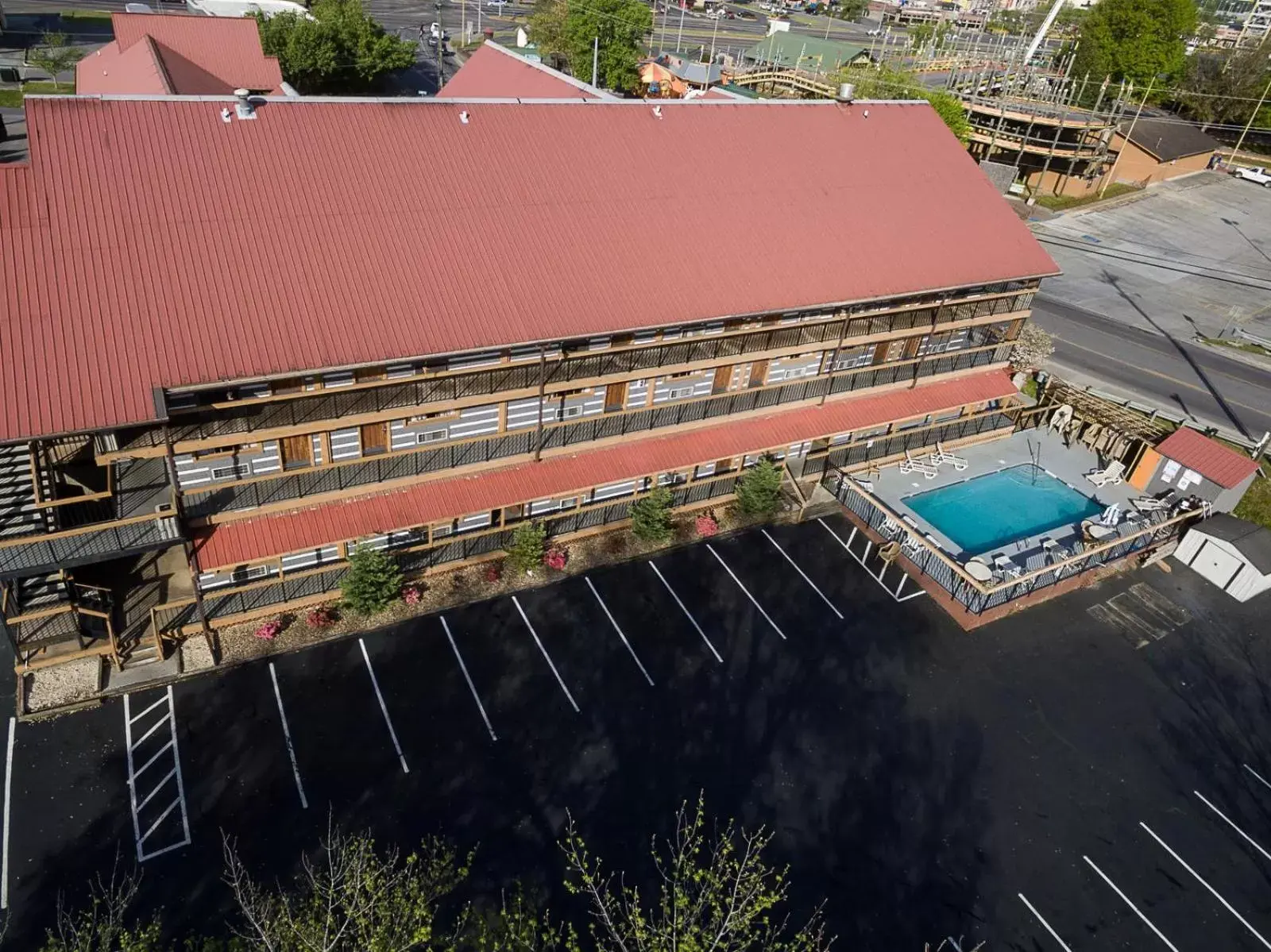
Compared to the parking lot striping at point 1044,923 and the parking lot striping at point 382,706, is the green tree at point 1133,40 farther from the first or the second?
the parking lot striping at point 382,706

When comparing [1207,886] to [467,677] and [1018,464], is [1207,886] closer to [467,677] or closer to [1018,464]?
[1018,464]

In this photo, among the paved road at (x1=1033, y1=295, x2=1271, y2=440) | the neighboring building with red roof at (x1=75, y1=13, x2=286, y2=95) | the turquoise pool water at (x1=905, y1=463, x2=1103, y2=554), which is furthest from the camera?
the paved road at (x1=1033, y1=295, x2=1271, y2=440)

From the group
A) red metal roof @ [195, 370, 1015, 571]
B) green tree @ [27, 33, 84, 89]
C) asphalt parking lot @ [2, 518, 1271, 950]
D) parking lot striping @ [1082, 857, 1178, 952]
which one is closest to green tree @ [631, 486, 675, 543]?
red metal roof @ [195, 370, 1015, 571]

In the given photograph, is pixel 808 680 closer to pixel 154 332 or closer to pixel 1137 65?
pixel 154 332

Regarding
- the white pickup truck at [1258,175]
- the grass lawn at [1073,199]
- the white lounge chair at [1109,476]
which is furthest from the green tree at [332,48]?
the white pickup truck at [1258,175]

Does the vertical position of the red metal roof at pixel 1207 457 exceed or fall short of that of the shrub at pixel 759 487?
it exceeds it

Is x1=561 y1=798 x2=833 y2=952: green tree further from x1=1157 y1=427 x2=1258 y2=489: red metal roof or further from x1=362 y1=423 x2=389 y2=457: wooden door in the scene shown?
x1=1157 y1=427 x2=1258 y2=489: red metal roof

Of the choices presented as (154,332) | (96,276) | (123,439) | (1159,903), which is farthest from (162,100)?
(1159,903)

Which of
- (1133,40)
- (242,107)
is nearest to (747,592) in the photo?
(242,107)
